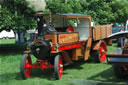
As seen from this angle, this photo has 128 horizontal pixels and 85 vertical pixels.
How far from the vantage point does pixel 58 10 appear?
547 inches

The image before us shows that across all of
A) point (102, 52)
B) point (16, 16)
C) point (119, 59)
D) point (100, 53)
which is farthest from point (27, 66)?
point (16, 16)

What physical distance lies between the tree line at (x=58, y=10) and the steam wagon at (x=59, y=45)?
393 centimetres

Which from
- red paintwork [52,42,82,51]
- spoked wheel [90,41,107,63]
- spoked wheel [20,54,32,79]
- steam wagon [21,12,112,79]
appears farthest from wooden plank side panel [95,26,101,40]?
spoked wheel [20,54,32,79]

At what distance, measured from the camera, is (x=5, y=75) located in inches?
297

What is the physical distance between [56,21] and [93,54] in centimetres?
207

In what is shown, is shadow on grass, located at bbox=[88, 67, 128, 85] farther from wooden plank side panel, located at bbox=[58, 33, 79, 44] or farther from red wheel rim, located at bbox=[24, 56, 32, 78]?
red wheel rim, located at bbox=[24, 56, 32, 78]

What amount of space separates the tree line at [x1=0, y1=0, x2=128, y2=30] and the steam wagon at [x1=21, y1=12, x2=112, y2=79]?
393 cm

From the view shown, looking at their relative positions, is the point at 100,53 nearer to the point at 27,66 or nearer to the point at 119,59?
the point at 27,66

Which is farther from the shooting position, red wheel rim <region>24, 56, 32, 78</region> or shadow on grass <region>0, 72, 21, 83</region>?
red wheel rim <region>24, 56, 32, 78</region>

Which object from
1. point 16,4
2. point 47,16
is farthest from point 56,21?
point 16,4

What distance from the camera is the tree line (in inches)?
477

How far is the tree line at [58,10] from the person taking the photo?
1212 cm

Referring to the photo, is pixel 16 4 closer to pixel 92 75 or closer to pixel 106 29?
pixel 106 29

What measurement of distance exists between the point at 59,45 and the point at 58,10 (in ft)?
23.9
